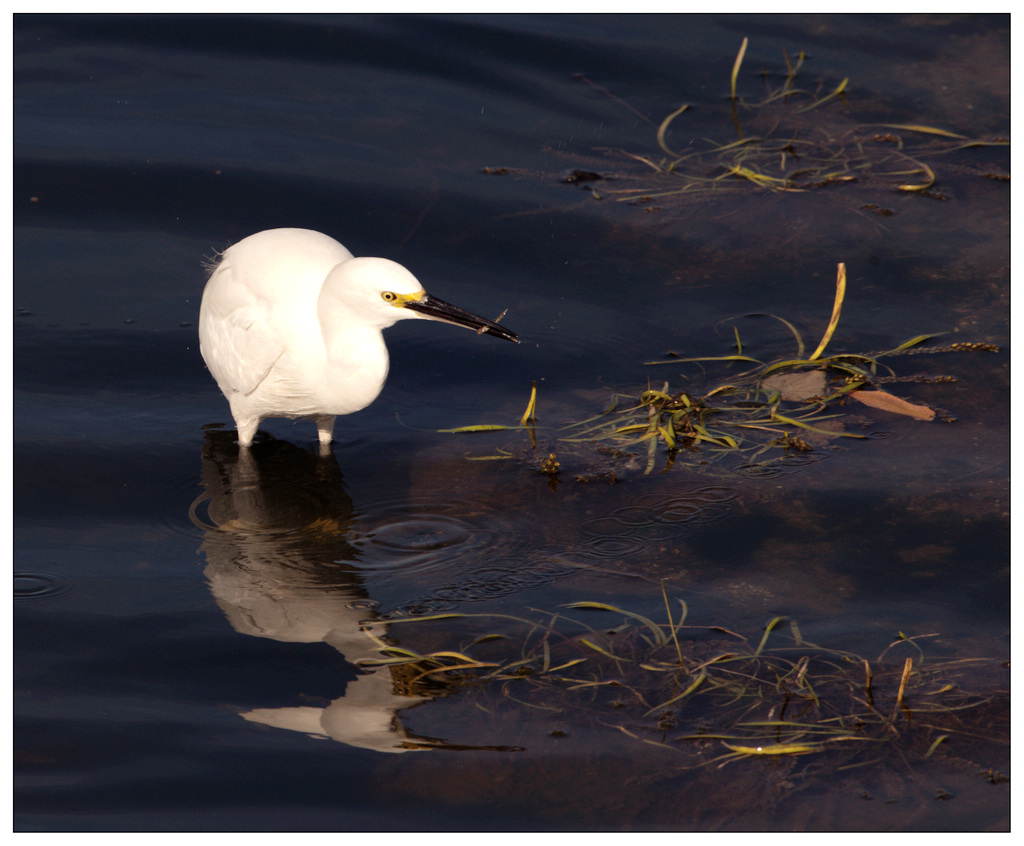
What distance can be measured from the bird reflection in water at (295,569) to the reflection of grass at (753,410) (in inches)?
31.8

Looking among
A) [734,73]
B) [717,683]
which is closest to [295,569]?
[717,683]

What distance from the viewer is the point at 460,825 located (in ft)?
11.6

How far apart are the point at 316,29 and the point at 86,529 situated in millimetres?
5131

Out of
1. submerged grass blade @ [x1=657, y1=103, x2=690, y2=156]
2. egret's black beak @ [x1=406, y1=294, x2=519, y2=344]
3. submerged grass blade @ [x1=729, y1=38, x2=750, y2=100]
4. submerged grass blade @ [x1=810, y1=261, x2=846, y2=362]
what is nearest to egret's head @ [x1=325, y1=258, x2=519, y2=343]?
egret's black beak @ [x1=406, y1=294, x2=519, y2=344]

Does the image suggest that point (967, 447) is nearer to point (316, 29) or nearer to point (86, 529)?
point (86, 529)

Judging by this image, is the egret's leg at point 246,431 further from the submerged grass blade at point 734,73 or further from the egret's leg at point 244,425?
the submerged grass blade at point 734,73

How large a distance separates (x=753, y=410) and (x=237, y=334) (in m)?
2.42

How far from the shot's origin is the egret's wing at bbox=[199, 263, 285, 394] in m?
4.82

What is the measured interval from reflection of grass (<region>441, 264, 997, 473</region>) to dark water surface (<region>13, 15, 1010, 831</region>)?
2.6 inches

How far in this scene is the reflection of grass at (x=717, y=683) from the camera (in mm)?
3699

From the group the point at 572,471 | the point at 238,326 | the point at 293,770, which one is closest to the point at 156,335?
the point at 238,326

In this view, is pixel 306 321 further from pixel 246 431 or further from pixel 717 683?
pixel 717 683

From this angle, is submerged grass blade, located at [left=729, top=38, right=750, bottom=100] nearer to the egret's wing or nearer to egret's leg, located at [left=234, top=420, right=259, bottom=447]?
the egret's wing

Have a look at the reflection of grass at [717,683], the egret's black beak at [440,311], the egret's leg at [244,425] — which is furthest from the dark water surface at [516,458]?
the egret's black beak at [440,311]
